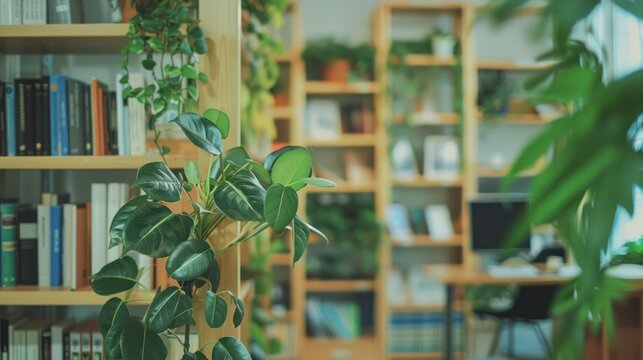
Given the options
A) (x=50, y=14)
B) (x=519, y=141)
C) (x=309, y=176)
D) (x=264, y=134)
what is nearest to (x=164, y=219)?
(x=309, y=176)

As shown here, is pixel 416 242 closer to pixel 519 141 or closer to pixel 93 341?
pixel 519 141

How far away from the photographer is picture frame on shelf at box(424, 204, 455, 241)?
550cm

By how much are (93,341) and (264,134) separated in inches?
106

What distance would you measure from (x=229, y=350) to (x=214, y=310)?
13cm

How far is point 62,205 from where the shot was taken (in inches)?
96.3

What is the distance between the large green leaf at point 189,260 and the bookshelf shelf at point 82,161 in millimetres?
445

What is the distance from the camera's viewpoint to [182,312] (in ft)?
6.56

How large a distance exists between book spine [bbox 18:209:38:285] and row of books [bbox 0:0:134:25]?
1.98ft

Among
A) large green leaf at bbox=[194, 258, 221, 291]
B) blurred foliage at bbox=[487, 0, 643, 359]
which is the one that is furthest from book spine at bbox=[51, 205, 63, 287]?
blurred foliage at bbox=[487, 0, 643, 359]

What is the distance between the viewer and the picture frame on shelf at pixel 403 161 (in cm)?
550

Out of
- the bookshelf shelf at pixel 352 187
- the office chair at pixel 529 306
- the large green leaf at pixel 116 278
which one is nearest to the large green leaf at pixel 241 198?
the large green leaf at pixel 116 278

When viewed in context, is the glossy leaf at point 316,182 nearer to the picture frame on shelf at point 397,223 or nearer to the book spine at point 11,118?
the book spine at point 11,118

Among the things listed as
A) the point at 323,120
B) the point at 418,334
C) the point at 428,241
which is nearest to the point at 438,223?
the point at 428,241

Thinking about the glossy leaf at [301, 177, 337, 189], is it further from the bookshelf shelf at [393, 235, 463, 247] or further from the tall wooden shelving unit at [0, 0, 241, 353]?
the bookshelf shelf at [393, 235, 463, 247]
